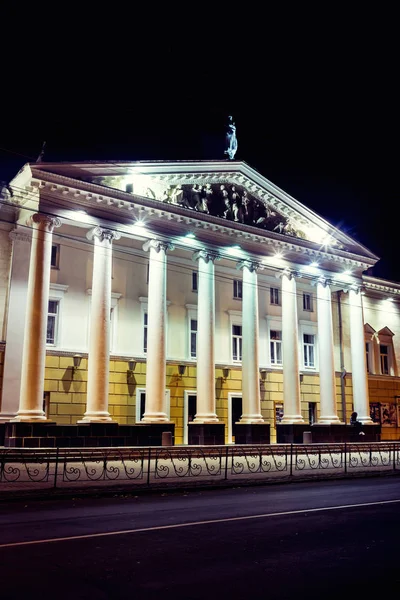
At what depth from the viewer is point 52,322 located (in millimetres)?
29094

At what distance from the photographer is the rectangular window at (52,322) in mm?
28734

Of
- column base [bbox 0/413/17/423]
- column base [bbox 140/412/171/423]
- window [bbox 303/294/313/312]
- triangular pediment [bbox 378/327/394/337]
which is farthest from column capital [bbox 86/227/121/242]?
triangular pediment [bbox 378/327/394/337]

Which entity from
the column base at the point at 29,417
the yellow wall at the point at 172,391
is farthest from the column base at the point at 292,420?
the column base at the point at 29,417

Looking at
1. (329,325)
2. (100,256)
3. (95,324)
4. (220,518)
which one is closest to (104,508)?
(220,518)

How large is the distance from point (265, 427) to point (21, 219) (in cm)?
1597

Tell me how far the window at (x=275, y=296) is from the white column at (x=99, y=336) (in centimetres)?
1426

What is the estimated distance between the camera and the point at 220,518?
34.6 feet

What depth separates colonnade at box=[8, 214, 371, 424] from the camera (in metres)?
24.1

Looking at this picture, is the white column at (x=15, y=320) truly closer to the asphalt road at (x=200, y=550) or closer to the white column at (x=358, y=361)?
the asphalt road at (x=200, y=550)

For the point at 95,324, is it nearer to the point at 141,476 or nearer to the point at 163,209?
the point at 163,209

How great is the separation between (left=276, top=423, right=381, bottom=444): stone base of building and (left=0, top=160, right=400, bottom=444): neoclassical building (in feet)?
2.01

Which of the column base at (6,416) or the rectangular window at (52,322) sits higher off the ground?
the rectangular window at (52,322)

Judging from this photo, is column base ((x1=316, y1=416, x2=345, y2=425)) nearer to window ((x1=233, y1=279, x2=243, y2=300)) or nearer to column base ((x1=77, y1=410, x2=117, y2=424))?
window ((x1=233, y1=279, x2=243, y2=300))

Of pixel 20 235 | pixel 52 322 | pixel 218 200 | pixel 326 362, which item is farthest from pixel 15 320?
pixel 326 362
